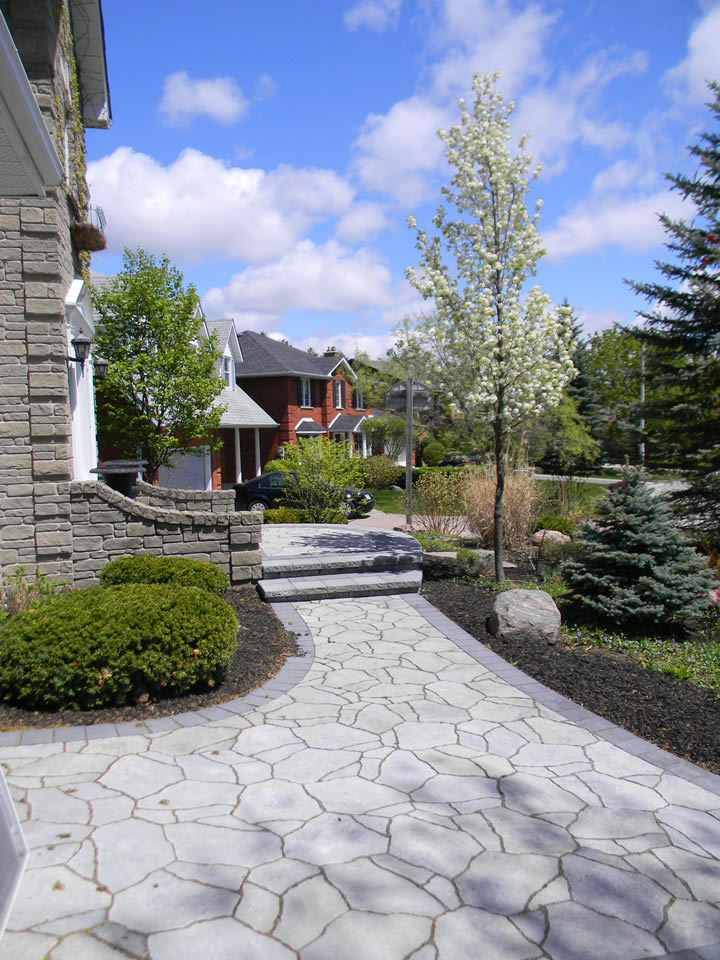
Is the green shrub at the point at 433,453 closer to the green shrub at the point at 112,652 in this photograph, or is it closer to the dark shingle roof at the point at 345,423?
the dark shingle roof at the point at 345,423

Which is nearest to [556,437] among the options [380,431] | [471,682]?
[380,431]

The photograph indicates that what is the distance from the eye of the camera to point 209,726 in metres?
5.12

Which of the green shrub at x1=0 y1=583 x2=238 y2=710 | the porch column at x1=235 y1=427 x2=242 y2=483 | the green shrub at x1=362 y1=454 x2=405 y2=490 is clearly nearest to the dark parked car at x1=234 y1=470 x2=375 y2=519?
the porch column at x1=235 y1=427 x2=242 y2=483

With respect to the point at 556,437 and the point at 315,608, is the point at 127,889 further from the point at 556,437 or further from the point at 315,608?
the point at 556,437

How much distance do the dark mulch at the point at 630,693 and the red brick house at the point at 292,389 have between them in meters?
23.3

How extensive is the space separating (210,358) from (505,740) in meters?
13.9

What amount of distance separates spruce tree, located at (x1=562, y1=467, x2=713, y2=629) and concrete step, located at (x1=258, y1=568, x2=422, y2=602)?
247 cm

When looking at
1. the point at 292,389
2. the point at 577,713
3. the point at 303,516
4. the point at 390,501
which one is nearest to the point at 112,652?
the point at 577,713

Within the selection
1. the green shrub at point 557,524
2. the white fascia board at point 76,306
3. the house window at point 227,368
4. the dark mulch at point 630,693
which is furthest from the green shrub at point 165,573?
the house window at point 227,368

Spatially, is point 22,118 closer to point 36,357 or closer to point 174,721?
point 174,721

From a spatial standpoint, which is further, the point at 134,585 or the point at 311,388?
the point at 311,388

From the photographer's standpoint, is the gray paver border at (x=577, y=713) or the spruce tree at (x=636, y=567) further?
the spruce tree at (x=636, y=567)

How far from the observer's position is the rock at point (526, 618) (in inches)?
279

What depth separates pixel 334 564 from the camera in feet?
32.2
